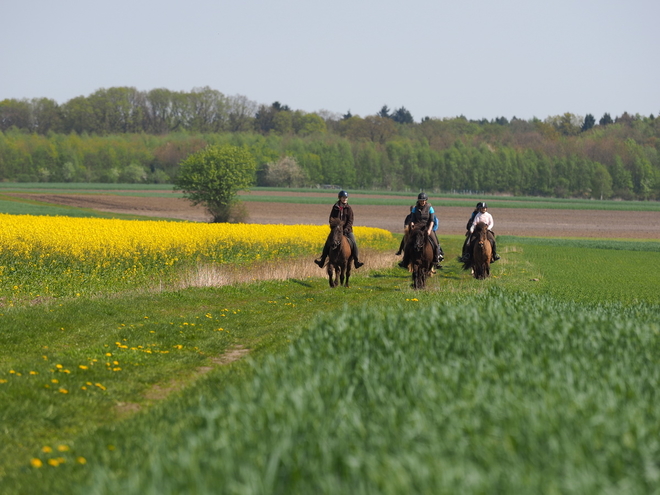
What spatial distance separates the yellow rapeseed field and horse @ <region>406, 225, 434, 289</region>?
7.31 m

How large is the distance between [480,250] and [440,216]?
57094 mm

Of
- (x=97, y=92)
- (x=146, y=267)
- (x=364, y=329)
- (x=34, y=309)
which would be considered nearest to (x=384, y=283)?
(x=146, y=267)

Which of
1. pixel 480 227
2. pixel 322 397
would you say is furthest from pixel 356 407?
pixel 480 227

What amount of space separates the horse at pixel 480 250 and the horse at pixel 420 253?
2914 mm

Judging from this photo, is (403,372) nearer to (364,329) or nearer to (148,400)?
(364,329)

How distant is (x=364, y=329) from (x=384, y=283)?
14.6m

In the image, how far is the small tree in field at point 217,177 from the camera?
59406 mm

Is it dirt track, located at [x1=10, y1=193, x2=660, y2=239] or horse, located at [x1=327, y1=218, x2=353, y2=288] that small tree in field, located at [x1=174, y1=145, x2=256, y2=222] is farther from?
horse, located at [x1=327, y1=218, x2=353, y2=288]

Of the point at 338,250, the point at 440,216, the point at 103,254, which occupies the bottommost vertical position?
the point at 440,216

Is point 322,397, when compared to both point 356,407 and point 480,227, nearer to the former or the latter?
point 356,407

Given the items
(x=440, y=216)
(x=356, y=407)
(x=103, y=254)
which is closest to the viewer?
(x=356, y=407)

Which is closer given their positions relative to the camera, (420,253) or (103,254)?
(420,253)

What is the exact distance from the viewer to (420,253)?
20.0m

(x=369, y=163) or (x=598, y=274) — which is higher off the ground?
(x=369, y=163)
